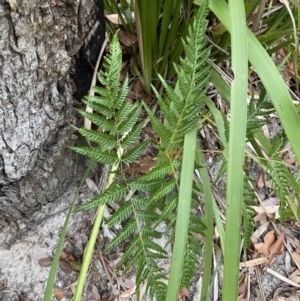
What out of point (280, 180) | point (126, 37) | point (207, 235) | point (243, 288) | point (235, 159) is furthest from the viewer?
point (243, 288)

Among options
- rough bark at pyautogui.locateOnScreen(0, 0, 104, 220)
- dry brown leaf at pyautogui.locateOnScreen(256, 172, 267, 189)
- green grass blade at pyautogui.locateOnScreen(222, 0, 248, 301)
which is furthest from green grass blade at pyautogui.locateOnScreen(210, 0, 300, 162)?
dry brown leaf at pyautogui.locateOnScreen(256, 172, 267, 189)

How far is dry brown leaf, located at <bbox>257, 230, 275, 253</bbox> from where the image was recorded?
1.20m

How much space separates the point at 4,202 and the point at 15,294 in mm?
255

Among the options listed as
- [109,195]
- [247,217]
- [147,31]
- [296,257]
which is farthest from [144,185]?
[296,257]

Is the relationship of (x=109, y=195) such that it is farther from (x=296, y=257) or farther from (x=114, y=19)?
(x=296, y=257)

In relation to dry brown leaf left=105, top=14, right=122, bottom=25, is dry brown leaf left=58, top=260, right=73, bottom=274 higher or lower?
lower

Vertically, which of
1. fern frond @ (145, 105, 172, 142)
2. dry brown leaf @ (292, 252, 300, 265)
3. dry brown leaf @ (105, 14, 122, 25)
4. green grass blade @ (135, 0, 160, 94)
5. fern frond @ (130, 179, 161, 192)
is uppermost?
dry brown leaf @ (105, 14, 122, 25)

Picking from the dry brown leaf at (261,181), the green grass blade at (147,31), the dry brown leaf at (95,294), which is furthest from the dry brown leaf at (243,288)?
the green grass blade at (147,31)

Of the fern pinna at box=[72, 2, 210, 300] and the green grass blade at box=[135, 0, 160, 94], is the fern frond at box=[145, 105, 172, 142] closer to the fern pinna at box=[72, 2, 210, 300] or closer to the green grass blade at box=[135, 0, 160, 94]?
the fern pinna at box=[72, 2, 210, 300]

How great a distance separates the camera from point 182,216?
616 millimetres

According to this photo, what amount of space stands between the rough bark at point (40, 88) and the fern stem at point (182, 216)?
0.29 metres

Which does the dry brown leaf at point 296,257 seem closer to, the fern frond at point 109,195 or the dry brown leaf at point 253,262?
the dry brown leaf at point 253,262

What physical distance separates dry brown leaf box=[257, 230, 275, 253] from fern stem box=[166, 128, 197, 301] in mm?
658

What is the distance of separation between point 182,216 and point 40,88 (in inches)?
14.5
